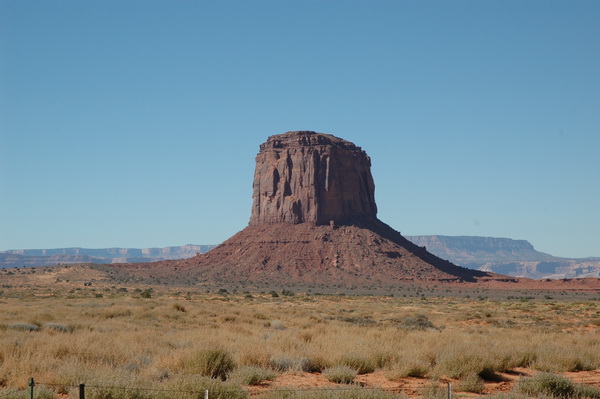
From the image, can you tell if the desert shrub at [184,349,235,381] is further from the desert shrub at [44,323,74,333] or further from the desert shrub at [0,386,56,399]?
the desert shrub at [44,323,74,333]

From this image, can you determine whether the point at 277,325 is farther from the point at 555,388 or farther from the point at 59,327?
the point at 555,388

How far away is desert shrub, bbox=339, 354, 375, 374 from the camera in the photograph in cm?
1488

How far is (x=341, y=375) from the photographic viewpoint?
13.5m

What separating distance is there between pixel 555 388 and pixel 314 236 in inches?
3910

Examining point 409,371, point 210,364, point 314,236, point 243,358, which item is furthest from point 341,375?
point 314,236

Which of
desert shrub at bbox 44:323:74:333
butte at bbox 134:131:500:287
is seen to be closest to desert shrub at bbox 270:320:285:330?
desert shrub at bbox 44:323:74:333

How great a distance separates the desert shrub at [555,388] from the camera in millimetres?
11875

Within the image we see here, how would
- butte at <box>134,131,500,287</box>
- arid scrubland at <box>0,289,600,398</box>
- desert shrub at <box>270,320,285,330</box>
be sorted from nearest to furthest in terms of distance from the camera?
arid scrubland at <box>0,289,600,398</box> → desert shrub at <box>270,320,285,330</box> → butte at <box>134,131,500,287</box>

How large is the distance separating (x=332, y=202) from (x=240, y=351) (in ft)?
333

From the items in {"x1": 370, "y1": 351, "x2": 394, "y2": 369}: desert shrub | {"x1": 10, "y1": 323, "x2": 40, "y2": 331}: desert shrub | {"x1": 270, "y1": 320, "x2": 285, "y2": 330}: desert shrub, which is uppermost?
{"x1": 10, "y1": 323, "x2": 40, "y2": 331}: desert shrub

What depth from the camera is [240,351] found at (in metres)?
16.0

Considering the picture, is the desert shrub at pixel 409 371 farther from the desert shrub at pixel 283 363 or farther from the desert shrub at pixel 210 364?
the desert shrub at pixel 210 364

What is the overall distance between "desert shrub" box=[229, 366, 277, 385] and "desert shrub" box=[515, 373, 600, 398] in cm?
524

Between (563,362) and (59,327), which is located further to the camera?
(59,327)
